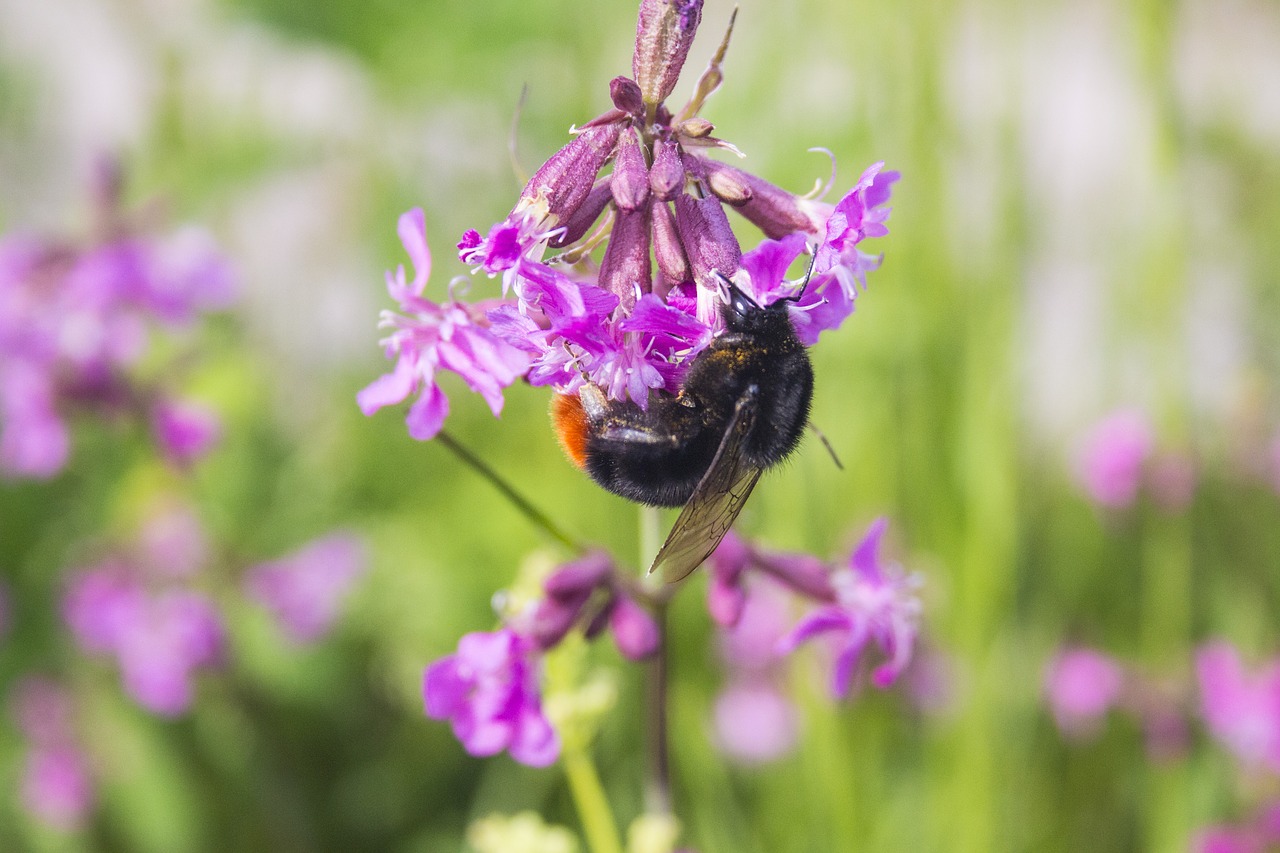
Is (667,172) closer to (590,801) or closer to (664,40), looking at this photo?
(664,40)

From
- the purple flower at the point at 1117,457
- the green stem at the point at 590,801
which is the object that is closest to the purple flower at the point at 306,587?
the green stem at the point at 590,801

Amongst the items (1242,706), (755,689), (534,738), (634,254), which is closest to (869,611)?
(534,738)

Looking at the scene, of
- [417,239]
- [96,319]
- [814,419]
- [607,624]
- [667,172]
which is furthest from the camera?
[814,419]

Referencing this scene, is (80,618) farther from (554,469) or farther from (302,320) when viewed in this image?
(302,320)

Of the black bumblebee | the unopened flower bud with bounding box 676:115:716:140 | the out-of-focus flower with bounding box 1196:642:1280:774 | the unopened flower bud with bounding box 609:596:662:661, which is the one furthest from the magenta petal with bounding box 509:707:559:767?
the out-of-focus flower with bounding box 1196:642:1280:774

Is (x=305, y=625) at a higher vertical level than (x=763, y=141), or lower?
lower

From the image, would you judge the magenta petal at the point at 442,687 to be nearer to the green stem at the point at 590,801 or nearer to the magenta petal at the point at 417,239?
the green stem at the point at 590,801

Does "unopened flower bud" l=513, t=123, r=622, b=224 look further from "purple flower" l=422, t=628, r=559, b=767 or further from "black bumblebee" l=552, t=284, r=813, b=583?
"purple flower" l=422, t=628, r=559, b=767

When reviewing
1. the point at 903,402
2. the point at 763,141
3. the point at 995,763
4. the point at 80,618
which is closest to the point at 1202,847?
the point at 995,763
